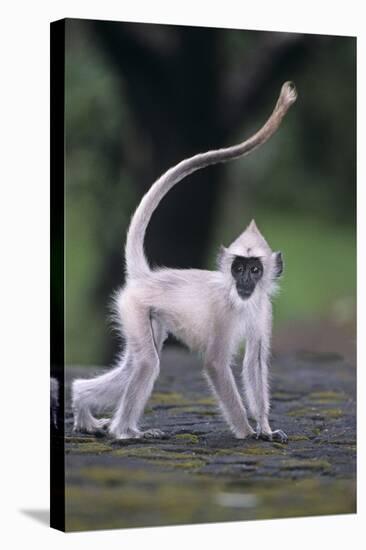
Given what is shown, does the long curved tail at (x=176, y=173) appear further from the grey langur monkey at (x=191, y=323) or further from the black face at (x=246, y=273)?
the black face at (x=246, y=273)

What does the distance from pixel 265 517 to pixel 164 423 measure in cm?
122

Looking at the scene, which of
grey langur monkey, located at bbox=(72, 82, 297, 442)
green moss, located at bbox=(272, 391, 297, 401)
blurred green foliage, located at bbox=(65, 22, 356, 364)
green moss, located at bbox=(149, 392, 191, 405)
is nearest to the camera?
blurred green foliage, located at bbox=(65, 22, 356, 364)

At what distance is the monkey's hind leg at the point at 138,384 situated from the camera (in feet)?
43.7

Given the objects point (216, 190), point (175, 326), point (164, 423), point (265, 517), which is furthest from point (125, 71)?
point (265, 517)

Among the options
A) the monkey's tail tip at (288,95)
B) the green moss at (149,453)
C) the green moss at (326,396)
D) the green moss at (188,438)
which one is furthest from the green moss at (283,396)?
the monkey's tail tip at (288,95)

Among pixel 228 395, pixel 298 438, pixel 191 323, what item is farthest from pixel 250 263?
pixel 298 438

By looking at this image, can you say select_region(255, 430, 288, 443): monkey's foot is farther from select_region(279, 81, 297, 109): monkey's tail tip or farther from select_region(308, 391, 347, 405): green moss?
select_region(279, 81, 297, 109): monkey's tail tip

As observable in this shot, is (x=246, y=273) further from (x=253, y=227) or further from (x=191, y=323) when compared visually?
(x=191, y=323)

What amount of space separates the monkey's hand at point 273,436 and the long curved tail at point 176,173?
1.75 m

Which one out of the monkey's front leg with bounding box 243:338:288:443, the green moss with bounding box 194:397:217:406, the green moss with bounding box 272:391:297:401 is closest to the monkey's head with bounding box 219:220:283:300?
the monkey's front leg with bounding box 243:338:288:443

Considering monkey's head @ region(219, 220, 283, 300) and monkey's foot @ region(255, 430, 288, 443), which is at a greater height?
Answer: monkey's head @ region(219, 220, 283, 300)

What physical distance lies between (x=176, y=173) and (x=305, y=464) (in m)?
2.84

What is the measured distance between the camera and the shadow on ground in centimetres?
1298

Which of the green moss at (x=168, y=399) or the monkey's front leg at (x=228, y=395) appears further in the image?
the green moss at (x=168, y=399)
